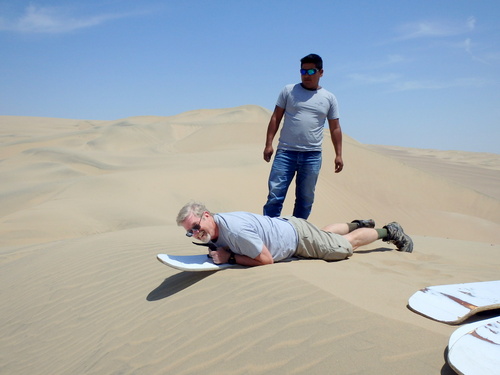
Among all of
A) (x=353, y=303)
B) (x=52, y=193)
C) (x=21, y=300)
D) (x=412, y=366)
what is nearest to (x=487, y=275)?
(x=353, y=303)

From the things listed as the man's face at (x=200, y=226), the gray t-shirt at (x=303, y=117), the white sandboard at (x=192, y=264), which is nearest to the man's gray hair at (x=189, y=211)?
the man's face at (x=200, y=226)

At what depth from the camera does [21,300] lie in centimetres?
482

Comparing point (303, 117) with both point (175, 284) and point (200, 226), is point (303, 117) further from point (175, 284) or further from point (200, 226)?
point (175, 284)

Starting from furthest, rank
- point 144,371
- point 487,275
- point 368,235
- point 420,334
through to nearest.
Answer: point 368,235 → point 487,275 → point 144,371 → point 420,334

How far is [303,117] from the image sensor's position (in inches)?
204

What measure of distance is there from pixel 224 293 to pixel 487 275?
98.3 inches

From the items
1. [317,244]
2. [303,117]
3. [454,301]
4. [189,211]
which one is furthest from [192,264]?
[303,117]

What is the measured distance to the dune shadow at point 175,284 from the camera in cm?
380

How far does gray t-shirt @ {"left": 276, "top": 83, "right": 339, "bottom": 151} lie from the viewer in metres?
5.17

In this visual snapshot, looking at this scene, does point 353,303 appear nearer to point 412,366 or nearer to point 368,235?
point 412,366

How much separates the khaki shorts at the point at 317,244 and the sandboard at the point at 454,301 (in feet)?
3.96

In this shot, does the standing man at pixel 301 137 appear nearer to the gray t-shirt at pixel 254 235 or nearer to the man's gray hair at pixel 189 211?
the gray t-shirt at pixel 254 235

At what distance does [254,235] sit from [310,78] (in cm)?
228

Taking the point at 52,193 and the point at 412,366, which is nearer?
the point at 412,366
